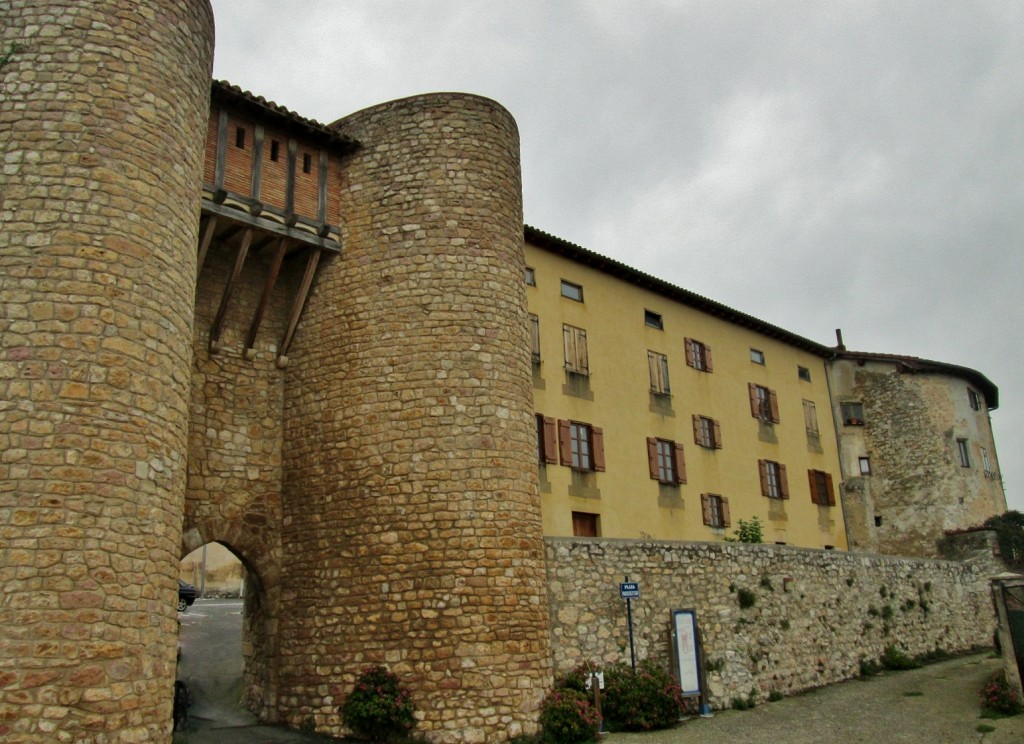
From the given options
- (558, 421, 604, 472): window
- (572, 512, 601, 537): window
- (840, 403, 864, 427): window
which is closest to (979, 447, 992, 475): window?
(840, 403, 864, 427): window

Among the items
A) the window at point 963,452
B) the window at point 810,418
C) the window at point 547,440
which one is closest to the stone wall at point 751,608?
the window at point 547,440

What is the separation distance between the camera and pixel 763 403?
89.6 feet

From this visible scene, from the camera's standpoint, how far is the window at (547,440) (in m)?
19.2

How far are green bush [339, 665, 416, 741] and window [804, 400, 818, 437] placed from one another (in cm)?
2058

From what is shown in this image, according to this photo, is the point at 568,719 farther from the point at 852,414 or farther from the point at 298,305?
the point at 852,414

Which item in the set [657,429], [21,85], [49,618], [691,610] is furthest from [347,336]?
[657,429]

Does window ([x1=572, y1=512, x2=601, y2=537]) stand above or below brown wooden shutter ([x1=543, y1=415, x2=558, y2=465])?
below

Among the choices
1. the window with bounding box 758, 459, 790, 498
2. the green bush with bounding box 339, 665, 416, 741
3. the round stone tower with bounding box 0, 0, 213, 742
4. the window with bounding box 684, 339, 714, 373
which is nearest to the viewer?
the round stone tower with bounding box 0, 0, 213, 742

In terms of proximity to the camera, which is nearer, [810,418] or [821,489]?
[821,489]

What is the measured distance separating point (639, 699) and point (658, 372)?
11183 millimetres

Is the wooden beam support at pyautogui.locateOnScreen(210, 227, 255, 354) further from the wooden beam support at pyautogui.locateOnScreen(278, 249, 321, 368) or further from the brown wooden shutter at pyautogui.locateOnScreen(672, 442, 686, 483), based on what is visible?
the brown wooden shutter at pyautogui.locateOnScreen(672, 442, 686, 483)

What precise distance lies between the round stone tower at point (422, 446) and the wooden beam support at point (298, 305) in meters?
0.16

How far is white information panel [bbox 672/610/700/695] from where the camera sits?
49.9 feet

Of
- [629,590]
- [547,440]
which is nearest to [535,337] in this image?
[547,440]
